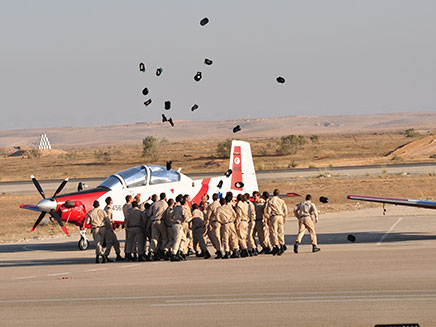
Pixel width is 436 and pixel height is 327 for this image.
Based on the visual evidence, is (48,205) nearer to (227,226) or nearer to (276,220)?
(227,226)

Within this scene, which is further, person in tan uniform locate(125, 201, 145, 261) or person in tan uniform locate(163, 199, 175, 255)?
person in tan uniform locate(125, 201, 145, 261)

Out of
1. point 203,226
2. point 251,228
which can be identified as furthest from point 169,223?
point 251,228

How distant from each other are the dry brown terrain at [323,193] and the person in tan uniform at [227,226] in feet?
38.1

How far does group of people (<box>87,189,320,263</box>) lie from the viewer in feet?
Answer: 65.9

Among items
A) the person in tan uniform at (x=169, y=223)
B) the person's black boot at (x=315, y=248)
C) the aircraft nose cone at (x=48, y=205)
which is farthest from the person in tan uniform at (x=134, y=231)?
the person's black boot at (x=315, y=248)

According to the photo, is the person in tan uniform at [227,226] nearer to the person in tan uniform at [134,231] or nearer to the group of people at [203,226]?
the group of people at [203,226]

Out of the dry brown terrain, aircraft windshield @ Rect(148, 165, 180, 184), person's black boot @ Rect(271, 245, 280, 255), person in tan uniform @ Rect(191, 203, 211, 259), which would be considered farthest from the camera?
the dry brown terrain

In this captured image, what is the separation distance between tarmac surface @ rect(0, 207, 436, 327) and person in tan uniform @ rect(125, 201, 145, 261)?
25.7 inches

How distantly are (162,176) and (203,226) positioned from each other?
426cm

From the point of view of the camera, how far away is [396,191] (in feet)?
142

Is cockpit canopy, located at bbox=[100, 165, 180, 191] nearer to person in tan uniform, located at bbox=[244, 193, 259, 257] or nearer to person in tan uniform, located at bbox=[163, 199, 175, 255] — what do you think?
person in tan uniform, located at bbox=[163, 199, 175, 255]

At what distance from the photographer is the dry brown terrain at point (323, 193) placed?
3228 cm

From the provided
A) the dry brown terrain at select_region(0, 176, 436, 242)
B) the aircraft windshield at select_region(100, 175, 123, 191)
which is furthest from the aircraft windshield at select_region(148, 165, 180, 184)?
the dry brown terrain at select_region(0, 176, 436, 242)

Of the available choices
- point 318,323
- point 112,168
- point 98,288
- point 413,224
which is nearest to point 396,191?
point 413,224
